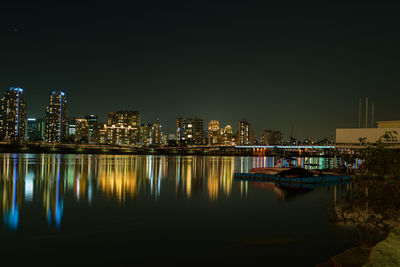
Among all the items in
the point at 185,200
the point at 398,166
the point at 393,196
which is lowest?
the point at 185,200

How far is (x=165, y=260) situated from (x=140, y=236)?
139 inches

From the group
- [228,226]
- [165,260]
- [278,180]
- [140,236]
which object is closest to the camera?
[165,260]

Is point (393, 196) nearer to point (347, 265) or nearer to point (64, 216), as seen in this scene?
point (347, 265)

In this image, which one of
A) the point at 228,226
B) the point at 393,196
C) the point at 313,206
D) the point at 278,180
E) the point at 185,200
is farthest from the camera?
the point at 278,180

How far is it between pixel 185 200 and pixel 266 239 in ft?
41.1

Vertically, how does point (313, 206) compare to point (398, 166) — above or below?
below

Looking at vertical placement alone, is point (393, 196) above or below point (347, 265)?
above

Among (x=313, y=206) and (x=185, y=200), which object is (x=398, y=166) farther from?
(x=185, y=200)

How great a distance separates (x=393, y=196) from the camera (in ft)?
38.7

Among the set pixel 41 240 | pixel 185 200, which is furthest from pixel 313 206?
pixel 41 240

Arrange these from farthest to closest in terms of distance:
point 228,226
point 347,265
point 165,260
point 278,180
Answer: point 278,180 < point 228,226 < point 165,260 < point 347,265

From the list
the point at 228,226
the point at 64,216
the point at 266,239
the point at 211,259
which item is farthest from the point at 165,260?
the point at 64,216

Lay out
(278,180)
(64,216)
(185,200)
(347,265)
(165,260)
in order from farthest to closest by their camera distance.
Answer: (278,180) < (185,200) < (64,216) < (165,260) < (347,265)

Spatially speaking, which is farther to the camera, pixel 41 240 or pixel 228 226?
pixel 228 226
